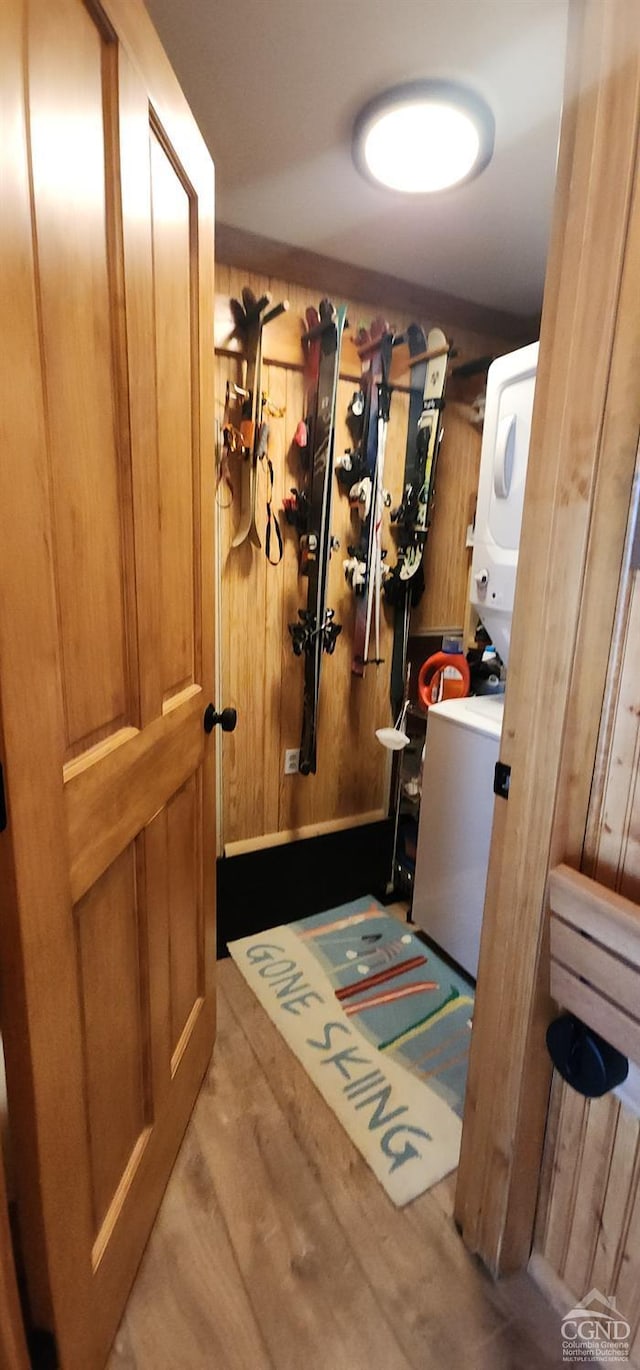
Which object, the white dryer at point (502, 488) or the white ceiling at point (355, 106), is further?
the white dryer at point (502, 488)

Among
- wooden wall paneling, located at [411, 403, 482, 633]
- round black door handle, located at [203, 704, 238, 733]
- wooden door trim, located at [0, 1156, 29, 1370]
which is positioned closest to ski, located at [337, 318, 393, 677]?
wooden wall paneling, located at [411, 403, 482, 633]

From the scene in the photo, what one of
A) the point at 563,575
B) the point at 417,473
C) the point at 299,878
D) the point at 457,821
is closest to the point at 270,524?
the point at 417,473

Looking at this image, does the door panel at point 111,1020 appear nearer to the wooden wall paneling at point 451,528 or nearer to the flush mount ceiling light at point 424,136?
the flush mount ceiling light at point 424,136

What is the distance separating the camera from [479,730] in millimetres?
1658

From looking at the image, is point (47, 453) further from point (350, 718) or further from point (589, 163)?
point (350, 718)

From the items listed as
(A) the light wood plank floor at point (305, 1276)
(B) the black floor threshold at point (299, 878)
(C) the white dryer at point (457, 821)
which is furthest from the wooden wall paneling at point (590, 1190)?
(B) the black floor threshold at point (299, 878)

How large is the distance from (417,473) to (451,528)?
369mm

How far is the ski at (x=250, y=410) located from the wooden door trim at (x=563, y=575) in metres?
1.30

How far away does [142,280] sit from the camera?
0.88 m

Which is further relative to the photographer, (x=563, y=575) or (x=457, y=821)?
(x=457, y=821)

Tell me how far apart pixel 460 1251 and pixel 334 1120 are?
1.17ft

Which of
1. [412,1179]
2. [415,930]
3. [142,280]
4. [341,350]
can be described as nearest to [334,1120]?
[412,1179]

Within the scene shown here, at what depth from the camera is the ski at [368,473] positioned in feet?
7.09

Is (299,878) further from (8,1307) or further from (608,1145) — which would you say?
(8,1307)
